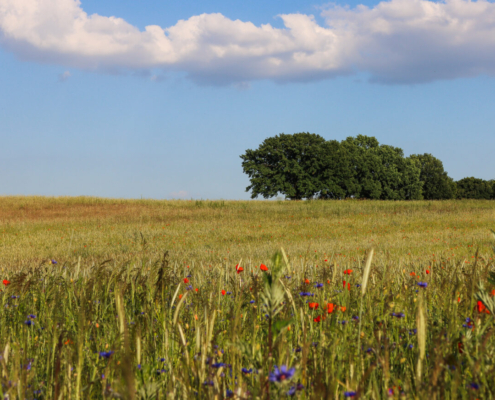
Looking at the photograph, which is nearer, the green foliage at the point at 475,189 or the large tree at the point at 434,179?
the large tree at the point at 434,179

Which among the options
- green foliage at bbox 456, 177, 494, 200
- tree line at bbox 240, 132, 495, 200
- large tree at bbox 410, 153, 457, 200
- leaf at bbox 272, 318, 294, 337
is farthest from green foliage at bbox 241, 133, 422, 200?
leaf at bbox 272, 318, 294, 337

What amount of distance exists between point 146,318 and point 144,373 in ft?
3.22

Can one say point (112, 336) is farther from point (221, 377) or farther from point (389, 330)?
point (389, 330)

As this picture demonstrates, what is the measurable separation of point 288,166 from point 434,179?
30534 millimetres

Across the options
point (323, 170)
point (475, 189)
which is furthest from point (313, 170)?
point (475, 189)

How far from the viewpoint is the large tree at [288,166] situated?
4991cm

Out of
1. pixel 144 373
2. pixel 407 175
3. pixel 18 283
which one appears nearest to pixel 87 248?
pixel 18 283

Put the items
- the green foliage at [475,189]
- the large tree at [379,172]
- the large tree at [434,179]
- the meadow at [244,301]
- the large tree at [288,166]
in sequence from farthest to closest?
the green foliage at [475,189] < the large tree at [434,179] < the large tree at [379,172] < the large tree at [288,166] < the meadow at [244,301]

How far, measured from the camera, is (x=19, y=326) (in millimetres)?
3324

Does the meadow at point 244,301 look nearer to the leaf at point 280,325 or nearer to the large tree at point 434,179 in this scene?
the leaf at point 280,325

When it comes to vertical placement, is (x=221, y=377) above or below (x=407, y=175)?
below

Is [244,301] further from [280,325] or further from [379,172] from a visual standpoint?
[379,172]

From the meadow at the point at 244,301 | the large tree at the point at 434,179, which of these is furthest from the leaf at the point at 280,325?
the large tree at the point at 434,179

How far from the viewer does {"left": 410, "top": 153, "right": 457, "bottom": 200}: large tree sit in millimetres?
64875
